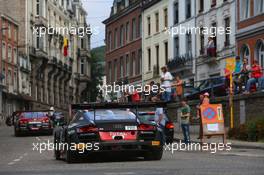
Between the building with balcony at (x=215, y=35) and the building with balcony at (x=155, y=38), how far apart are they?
22.2 ft

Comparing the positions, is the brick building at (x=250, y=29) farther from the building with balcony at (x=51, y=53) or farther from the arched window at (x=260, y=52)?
the building with balcony at (x=51, y=53)

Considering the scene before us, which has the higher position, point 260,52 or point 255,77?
point 260,52

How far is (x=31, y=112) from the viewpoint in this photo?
44219mm

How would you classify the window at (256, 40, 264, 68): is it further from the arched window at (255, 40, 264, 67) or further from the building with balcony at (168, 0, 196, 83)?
the building with balcony at (168, 0, 196, 83)

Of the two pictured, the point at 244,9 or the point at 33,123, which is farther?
the point at 244,9

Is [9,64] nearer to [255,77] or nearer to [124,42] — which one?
[124,42]

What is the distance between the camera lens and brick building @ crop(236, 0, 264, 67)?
44.2m

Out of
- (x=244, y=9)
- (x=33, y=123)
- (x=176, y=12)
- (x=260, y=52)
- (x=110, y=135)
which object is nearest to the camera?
(x=110, y=135)

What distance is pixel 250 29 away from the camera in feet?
149

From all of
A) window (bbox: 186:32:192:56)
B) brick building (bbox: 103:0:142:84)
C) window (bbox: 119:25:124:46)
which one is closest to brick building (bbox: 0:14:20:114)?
brick building (bbox: 103:0:142:84)

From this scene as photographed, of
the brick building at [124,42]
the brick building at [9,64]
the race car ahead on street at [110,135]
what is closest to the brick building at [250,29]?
the brick building at [124,42]

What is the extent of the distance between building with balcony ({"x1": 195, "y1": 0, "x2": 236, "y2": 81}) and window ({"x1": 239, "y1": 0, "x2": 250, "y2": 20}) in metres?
1.80

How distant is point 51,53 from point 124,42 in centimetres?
2470

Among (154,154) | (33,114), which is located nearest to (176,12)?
(33,114)
